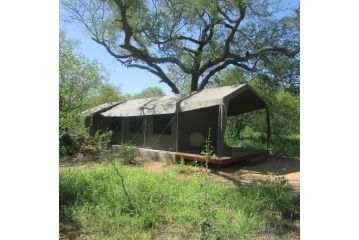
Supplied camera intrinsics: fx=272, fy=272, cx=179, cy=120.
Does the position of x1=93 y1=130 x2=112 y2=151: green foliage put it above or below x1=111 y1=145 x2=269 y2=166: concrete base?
above

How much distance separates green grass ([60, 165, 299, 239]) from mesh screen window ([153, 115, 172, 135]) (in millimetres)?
4186

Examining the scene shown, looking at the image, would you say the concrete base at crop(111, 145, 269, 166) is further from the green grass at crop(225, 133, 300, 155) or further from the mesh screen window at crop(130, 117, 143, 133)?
the green grass at crop(225, 133, 300, 155)

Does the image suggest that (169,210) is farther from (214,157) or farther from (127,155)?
(127,155)

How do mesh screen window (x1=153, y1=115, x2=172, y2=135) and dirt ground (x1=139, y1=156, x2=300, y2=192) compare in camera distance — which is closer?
dirt ground (x1=139, y1=156, x2=300, y2=192)

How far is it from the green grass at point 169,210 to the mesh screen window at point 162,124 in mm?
4186

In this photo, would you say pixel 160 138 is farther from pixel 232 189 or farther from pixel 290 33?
pixel 290 33

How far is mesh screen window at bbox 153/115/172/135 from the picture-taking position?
9.13 meters

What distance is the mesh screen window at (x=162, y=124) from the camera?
9.13 metres

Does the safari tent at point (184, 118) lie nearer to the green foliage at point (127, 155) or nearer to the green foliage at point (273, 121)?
the green foliage at point (127, 155)

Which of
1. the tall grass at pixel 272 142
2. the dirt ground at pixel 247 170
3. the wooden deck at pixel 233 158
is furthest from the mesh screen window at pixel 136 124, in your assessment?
the tall grass at pixel 272 142

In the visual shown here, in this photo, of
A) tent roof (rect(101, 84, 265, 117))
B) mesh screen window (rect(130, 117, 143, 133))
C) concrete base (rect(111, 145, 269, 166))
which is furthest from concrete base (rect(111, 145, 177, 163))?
tent roof (rect(101, 84, 265, 117))
